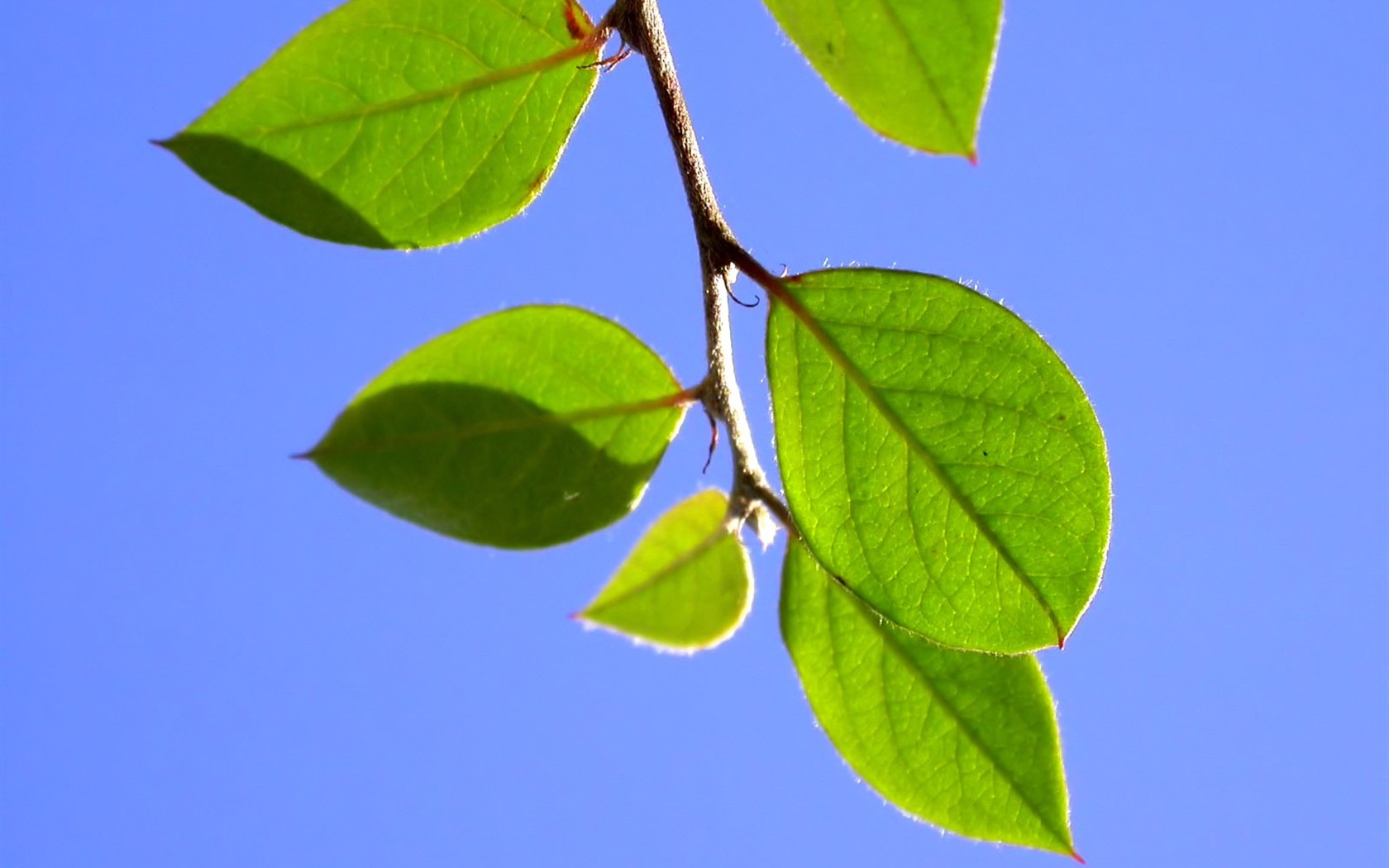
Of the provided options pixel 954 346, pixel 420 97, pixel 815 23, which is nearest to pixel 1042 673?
pixel 954 346

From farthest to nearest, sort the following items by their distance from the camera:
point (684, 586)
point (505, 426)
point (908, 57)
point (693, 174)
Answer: point (684, 586) < point (505, 426) < point (693, 174) < point (908, 57)

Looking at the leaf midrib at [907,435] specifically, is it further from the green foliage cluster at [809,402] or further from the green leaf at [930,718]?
the green leaf at [930,718]

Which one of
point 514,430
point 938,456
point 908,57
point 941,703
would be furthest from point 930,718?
point 908,57

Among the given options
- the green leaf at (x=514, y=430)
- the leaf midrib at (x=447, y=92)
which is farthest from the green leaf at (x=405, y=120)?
the green leaf at (x=514, y=430)

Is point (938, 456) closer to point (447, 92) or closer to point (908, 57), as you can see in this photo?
point (908, 57)

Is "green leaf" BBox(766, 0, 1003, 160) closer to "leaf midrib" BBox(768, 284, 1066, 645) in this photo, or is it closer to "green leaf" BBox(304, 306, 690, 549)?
"leaf midrib" BBox(768, 284, 1066, 645)
